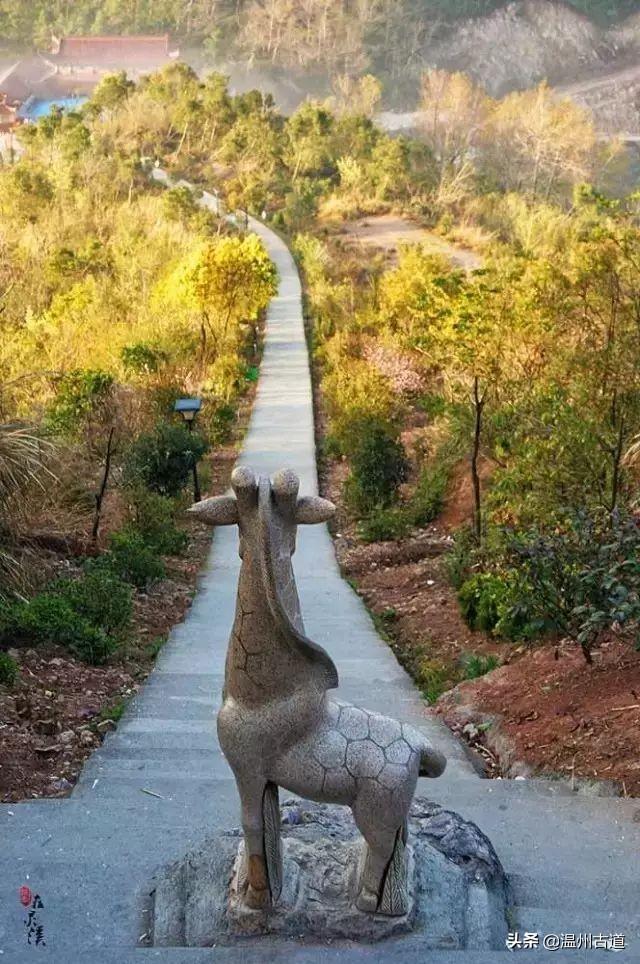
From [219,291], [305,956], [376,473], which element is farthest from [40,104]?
[305,956]

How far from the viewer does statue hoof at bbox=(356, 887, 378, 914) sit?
3336 millimetres

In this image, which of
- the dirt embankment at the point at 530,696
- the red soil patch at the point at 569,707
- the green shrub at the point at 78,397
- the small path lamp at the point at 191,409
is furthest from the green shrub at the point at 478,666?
the green shrub at the point at 78,397

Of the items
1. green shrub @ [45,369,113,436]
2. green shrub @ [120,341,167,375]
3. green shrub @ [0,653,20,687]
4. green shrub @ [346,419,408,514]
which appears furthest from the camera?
green shrub @ [120,341,167,375]

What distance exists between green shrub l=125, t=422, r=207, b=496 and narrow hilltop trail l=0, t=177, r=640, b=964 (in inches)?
197

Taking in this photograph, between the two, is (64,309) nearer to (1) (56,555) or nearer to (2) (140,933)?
(1) (56,555)

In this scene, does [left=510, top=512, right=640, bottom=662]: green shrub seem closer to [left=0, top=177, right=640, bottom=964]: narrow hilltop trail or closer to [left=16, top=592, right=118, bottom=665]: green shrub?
[left=0, top=177, right=640, bottom=964]: narrow hilltop trail

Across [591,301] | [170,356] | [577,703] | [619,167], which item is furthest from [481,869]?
[619,167]

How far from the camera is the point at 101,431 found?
1313cm

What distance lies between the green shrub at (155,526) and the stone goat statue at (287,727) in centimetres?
692

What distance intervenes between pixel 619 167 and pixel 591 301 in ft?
107

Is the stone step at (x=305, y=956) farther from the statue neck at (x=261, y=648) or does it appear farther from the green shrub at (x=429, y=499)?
the green shrub at (x=429, y=499)

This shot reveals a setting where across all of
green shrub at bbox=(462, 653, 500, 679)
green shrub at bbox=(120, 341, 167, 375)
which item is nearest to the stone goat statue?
green shrub at bbox=(462, 653, 500, 679)

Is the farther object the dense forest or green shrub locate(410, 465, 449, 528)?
green shrub locate(410, 465, 449, 528)

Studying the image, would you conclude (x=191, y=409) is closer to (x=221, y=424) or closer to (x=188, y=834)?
(x=221, y=424)
